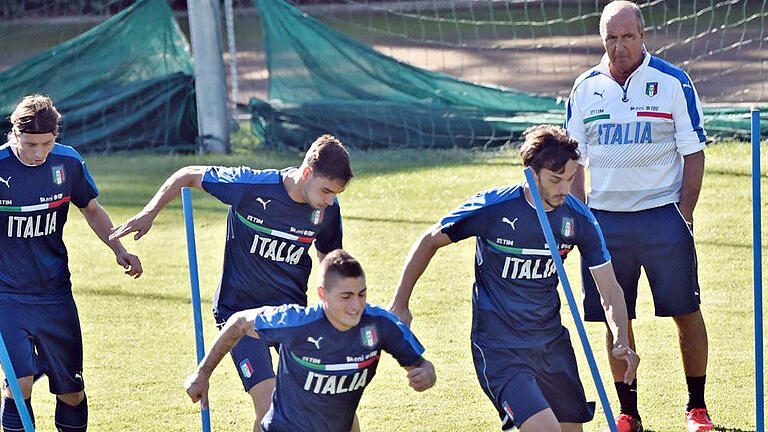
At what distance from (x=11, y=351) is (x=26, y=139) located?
0.99m

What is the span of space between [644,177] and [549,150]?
1.28 meters

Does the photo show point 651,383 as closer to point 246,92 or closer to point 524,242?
point 524,242

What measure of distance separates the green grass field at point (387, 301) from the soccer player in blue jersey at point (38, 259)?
855 millimetres

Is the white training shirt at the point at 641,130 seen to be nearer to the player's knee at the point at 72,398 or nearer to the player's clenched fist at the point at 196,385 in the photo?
the player's clenched fist at the point at 196,385

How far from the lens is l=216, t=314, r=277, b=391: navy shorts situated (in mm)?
5516

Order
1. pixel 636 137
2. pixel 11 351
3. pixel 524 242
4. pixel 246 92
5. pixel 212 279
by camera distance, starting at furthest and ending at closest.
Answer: pixel 246 92 < pixel 212 279 < pixel 636 137 < pixel 11 351 < pixel 524 242

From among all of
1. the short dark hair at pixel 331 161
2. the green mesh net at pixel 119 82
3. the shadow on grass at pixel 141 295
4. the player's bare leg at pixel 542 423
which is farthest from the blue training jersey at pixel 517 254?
the green mesh net at pixel 119 82

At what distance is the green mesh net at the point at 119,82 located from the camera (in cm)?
1288

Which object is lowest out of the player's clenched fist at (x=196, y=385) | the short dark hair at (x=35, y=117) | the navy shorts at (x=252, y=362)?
the navy shorts at (x=252, y=362)

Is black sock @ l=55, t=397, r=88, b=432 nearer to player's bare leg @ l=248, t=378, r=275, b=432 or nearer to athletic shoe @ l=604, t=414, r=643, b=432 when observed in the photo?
player's bare leg @ l=248, t=378, r=275, b=432

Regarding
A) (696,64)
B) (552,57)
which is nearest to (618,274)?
(696,64)

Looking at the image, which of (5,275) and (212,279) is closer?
(5,275)

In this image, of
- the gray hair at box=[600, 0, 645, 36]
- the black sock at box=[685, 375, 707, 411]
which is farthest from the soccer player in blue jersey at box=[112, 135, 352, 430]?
the black sock at box=[685, 375, 707, 411]

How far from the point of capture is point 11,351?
5.69 m
